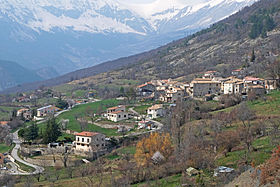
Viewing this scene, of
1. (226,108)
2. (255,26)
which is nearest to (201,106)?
(226,108)

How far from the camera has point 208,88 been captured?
7369 centimetres

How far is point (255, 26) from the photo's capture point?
124750 mm

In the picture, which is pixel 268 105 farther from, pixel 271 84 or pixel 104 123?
pixel 104 123

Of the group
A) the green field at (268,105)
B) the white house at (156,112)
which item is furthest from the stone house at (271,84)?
the white house at (156,112)

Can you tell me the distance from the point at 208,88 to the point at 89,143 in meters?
31.1

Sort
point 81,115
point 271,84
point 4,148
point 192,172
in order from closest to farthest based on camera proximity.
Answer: point 192,172 < point 4,148 < point 271,84 < point 81,115

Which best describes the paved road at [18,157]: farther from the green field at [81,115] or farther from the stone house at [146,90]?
→ the stone house at [146,90]

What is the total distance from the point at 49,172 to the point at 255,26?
320 ft

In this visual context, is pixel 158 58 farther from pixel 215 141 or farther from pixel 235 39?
pixel 215 141

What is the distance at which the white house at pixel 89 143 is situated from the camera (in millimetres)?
49938

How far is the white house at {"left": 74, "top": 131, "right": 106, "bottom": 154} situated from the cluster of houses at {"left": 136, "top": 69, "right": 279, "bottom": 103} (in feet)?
81.5

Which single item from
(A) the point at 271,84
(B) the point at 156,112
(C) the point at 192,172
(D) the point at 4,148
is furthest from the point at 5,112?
(C) the point at 192,172

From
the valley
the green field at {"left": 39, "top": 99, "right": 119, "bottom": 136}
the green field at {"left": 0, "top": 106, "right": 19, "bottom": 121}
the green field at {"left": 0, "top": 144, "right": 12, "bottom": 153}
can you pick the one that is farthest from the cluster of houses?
the green field at {"left": 0, "top": 144, "right": 12, "bottom": 153}

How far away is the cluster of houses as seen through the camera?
6562 cm
